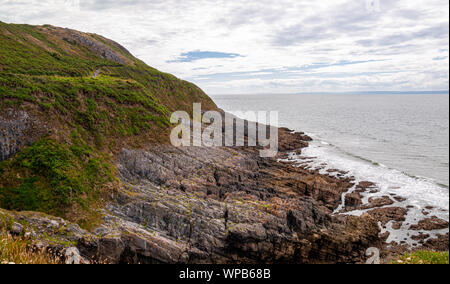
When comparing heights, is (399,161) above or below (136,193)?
below

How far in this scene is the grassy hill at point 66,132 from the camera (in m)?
20.6

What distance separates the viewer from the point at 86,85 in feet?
114

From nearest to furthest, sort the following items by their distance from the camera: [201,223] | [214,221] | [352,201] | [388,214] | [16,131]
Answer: [201,223] → [214,221] → [16,131] → [388,214] → [352,201]

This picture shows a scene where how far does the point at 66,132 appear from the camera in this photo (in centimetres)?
2677

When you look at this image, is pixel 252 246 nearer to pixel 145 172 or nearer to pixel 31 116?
pixel 145 172

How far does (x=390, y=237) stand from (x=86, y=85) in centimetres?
3909

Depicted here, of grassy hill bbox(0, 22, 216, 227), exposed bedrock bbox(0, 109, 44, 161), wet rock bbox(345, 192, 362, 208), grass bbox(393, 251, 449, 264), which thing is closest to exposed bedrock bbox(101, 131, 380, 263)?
grassy hill bbox(0, 22, 216, 227)

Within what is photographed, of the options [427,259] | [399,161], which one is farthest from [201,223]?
[399,161]

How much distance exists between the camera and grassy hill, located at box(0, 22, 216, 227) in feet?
67.7

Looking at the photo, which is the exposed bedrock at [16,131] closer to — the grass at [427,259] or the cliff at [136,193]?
the cliff at [136,193]

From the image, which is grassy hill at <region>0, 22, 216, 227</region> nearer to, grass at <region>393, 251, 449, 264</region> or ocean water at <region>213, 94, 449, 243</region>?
grass at <region>393, 251, 449, 264</region>

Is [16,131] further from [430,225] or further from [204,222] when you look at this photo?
[430,225]

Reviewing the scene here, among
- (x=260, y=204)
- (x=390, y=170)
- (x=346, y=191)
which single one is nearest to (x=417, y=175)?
(x=390, y=170)
